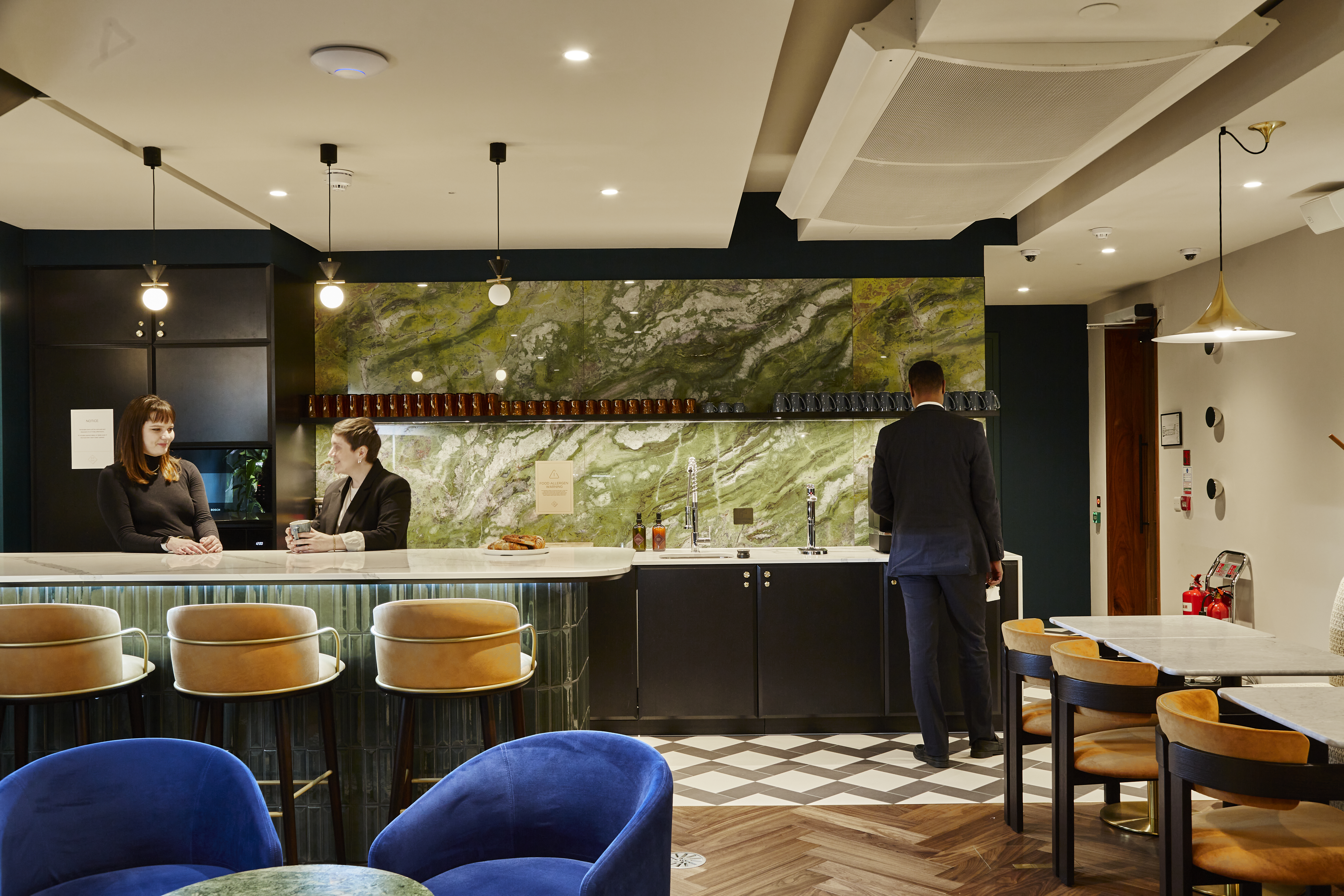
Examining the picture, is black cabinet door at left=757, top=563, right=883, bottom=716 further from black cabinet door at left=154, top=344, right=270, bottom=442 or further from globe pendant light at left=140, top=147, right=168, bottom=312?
globe pendant light at left=140, top=147, right=168, bottom=312

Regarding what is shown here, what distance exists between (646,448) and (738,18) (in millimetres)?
3485

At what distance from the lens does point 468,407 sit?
601 cm

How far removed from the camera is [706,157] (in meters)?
4.31

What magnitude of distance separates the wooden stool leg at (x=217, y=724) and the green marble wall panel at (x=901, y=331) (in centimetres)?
406

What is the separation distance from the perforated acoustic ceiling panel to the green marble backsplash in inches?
55.1

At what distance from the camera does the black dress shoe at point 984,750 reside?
473 cm

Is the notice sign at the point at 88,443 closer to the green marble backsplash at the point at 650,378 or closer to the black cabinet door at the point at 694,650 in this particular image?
the green marble backsplash at the point at 650,378

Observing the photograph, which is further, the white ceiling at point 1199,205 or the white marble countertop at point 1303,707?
the white ceiling at point 1199,205

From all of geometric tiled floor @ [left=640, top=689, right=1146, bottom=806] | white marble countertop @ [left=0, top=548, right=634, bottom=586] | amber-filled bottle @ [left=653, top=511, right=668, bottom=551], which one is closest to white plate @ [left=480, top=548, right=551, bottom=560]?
white marble countertop @ [left=0, top=548, right=634, bottom=586]

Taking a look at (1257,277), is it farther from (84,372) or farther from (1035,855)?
(84,372)

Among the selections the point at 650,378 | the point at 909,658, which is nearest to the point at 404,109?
the point at 650,378

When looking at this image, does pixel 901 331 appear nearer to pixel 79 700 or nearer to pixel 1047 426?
pixel 1047 426

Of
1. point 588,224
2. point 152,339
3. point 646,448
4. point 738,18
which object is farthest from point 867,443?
point 152,339

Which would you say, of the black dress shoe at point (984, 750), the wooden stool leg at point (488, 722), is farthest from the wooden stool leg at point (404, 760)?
the black dress shoe at point (984, 750)
